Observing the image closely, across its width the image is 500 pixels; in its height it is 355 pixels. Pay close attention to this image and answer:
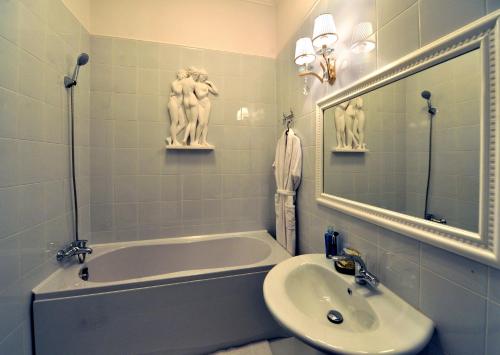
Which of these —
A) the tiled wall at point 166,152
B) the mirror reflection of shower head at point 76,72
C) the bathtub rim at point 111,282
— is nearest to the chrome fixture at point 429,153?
the bathtub rim at point 111,282

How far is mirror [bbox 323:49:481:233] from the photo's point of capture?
607mm

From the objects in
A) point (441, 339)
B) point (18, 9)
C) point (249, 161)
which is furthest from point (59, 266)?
point (441, 339)

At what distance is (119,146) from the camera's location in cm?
180

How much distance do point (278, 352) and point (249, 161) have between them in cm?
151

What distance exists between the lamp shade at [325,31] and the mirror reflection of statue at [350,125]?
341mm

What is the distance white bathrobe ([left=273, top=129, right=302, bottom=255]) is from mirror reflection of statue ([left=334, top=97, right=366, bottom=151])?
0.41m

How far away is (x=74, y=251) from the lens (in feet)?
4.78

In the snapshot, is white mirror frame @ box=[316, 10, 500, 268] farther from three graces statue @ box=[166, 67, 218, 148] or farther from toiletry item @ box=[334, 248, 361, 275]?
three graces statue @ box=[166, 67, 218, 148]

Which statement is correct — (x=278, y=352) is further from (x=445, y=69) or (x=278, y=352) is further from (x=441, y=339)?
(x=445, y=69)

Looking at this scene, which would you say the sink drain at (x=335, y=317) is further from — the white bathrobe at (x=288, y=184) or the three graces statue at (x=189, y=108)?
the three graces statue at (x=189, y=108)

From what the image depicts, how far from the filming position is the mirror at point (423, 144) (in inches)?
23.9

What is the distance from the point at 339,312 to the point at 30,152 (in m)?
1.75

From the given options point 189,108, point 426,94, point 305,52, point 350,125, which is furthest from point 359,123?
point 189,108

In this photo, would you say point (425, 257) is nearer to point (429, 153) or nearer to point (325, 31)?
point (429, 153)
